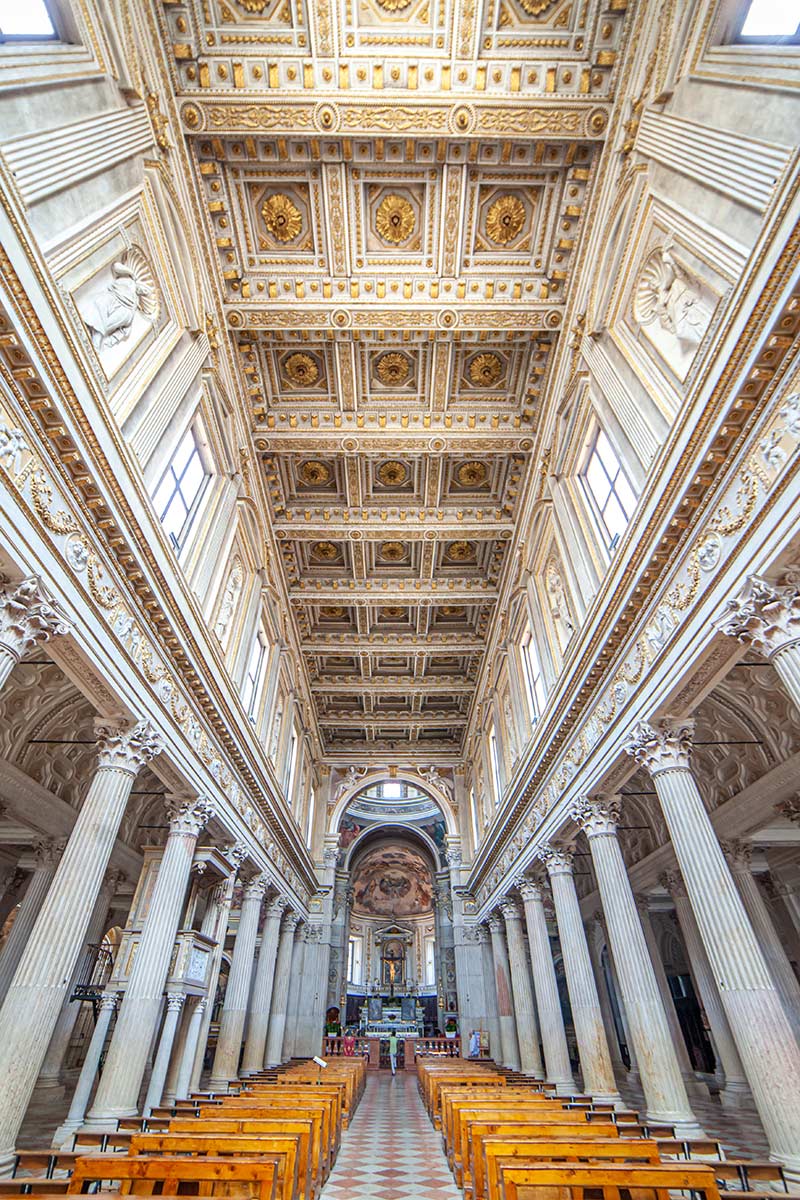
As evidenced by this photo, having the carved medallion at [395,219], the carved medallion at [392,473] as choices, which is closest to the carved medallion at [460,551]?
the carved medallion at [392,473]

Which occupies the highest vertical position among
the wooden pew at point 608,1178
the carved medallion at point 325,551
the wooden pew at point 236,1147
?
the carved medallion at point 325,551

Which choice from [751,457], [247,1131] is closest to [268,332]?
[751,457]

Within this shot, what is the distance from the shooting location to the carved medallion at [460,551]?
1931cm

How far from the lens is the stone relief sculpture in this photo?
8.41m

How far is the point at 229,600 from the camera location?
14258 millimetres

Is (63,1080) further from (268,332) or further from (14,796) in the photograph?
(268,332)

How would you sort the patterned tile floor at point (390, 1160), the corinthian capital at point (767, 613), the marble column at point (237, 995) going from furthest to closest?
the marble column at point (237, 995)
the patterned tile floor at point (390, 1160)
the corinthian capital at point (767, 613)

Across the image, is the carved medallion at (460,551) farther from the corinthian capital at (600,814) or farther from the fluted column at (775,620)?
the fluted column at (775,620)

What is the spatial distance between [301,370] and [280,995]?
1945 cm

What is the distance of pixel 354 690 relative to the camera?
24.8m

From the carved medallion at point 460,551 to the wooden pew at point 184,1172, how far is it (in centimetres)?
1636

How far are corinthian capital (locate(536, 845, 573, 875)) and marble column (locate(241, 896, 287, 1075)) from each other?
9777 mm

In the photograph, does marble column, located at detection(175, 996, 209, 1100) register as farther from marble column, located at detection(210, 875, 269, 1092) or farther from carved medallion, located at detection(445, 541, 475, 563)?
carved medallion, located at detection(445, 541, 475, 563)

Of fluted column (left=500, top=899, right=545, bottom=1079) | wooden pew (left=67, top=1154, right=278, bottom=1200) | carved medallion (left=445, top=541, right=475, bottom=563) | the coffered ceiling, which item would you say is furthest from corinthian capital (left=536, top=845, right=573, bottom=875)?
wooden pew (left=67, top=1154, right=278, bottom=1200)
